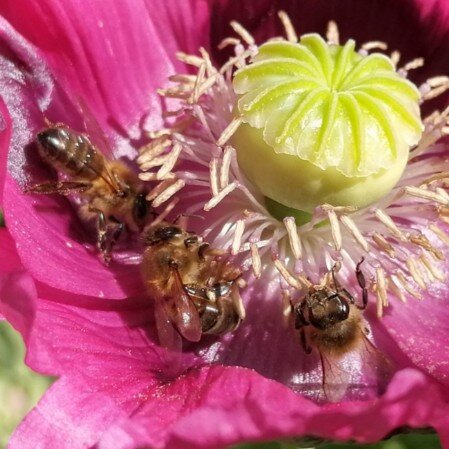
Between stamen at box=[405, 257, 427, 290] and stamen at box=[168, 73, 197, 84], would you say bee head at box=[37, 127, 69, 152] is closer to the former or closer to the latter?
stamen at box=[168, 73, 197, 84]

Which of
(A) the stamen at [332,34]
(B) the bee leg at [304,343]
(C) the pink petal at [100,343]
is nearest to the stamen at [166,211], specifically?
(C) the pink petal at [100,343]

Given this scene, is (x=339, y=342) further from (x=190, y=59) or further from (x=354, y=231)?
(x=190, y=59)

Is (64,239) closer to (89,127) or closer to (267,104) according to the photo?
(89,127)

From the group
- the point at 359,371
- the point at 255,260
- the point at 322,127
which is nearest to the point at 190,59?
the point at 322,127

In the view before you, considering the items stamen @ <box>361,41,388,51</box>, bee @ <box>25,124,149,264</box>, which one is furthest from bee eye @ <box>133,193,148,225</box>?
stamen @ <box>361,41,388,51</box>

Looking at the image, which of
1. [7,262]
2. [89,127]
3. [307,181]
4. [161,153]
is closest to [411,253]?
[307,181]

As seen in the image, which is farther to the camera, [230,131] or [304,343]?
[230,131]
